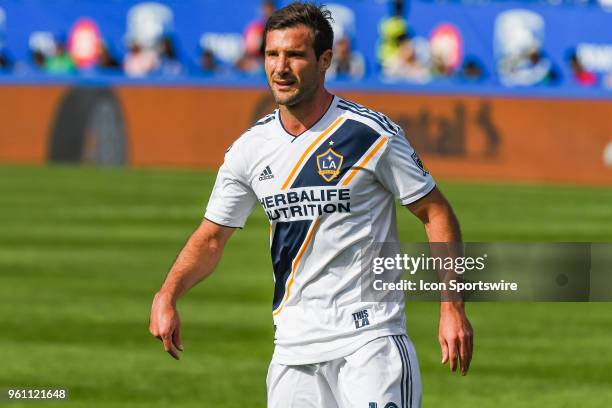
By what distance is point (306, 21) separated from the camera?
6.05 meters

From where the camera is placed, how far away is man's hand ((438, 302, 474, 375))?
19.0ft

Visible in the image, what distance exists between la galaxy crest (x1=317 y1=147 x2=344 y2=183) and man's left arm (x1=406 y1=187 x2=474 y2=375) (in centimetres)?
34

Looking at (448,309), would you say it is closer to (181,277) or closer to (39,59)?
(181,277)

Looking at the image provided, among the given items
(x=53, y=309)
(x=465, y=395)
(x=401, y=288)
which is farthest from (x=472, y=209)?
(x=401, y=288)

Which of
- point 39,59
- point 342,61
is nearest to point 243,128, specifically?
point 342,61

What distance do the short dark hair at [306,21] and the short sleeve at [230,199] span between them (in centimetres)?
63

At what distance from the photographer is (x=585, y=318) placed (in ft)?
45.1

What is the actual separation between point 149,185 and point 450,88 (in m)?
5.64

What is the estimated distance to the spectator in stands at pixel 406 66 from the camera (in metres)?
28.2

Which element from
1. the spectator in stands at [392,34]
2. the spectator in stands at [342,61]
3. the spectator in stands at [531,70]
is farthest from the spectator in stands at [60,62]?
the spectator in stands at [531,70]

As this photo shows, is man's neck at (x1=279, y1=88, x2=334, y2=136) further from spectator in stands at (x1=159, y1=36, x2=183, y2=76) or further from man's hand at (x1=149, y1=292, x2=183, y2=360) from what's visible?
spectator in stands at (x1=159, y1=36, x2=183, y2=76)

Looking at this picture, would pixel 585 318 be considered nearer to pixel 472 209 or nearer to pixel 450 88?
pixel 472 209

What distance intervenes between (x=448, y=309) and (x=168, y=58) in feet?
83.5

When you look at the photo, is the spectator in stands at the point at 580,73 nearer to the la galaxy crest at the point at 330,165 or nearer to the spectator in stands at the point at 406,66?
the spectator in stands at the point at 406,66
